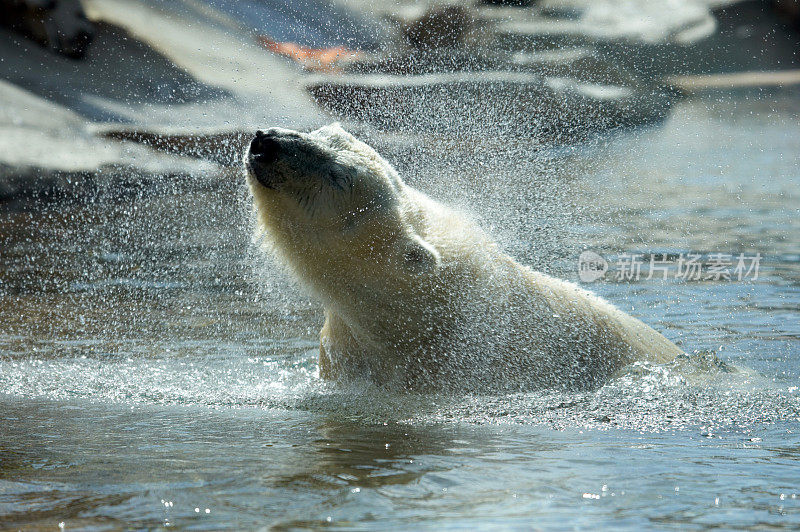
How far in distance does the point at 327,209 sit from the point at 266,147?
12.9 inches

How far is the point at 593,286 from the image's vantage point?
6367 mm

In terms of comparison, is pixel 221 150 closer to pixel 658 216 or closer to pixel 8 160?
pixel 8 160

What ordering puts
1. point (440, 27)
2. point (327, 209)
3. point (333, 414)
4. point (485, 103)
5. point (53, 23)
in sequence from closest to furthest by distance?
point (333, 414) < point (327, 209) < point (53, 23) < point (485, 103) < point (440, 27)

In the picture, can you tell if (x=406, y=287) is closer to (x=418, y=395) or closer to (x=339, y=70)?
(x=418, y=395)

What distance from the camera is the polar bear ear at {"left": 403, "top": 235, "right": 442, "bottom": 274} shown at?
3473 mm

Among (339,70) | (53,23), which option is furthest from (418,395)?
(339,70)

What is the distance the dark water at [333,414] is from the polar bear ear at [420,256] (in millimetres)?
533

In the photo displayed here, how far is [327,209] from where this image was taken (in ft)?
11.3

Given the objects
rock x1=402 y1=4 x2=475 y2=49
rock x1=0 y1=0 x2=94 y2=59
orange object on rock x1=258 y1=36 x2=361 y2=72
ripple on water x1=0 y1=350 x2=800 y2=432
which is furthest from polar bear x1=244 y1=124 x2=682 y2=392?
rock x1=402 y1=4 x2=475 y2=49

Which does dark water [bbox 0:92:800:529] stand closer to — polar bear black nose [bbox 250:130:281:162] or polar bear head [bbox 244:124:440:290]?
polar bear head [bbox 244:124:440:290]

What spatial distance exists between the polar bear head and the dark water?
1.29ft

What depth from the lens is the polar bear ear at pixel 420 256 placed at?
11.4 ft

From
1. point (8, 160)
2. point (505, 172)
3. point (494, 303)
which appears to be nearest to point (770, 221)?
point (505, 172)

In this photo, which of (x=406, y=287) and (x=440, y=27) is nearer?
(x=406, y=287)
